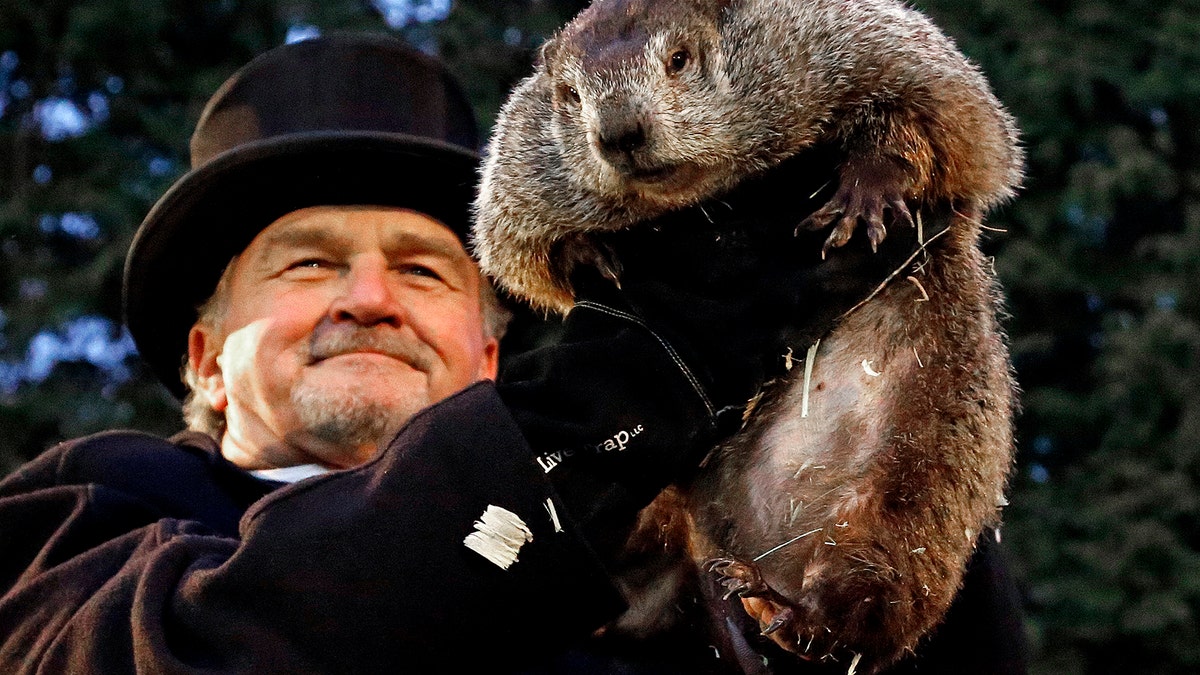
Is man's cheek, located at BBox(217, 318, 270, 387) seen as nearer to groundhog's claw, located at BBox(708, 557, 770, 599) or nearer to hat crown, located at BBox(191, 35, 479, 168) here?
hat crown, located at BBox(191, 35, 479, 168)

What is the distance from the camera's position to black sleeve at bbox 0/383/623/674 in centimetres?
201

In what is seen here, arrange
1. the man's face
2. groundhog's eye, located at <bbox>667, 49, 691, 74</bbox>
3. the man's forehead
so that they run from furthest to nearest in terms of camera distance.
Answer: the man's forehead, the man's face, groundhog's eye, located at <bbox>667, 49, 691, 74</bbox>

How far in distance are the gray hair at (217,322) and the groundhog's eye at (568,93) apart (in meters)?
0.80

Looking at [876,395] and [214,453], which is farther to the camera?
[214,453]

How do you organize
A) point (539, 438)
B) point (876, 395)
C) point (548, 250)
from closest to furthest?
point (539, 438) → point (876, 395) → point (548, 250)

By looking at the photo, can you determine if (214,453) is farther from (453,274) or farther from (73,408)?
(73,408)

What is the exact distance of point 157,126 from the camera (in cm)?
994

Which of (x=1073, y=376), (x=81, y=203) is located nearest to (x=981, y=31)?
(x=1073, y=376)

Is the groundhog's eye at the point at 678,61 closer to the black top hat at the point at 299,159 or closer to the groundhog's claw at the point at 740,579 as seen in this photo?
the black top hat at the point at 299,159

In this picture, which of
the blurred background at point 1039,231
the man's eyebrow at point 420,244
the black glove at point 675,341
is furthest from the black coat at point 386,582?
the blurred background at point 1039,231

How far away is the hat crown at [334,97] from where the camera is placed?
3426mm

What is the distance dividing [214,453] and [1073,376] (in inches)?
348

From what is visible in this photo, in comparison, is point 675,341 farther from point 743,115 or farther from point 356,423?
point 356,423

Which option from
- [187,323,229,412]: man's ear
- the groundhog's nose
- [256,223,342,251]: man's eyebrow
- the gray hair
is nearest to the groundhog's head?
the groundhog's nose
